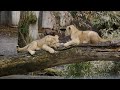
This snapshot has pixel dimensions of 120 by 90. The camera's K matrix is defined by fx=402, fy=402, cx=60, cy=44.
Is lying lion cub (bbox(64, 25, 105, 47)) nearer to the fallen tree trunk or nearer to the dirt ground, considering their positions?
the fallen tree trunk

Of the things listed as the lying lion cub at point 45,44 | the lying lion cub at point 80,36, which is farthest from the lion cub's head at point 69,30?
the lying lion cub at point 45,44

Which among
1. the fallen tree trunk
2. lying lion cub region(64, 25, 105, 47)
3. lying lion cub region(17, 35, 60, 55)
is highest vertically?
lying lion cub region(64, 25, 105, 47)

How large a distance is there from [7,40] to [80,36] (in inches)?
36.4

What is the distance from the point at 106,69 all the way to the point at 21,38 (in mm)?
1149

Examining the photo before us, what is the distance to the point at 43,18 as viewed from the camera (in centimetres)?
511

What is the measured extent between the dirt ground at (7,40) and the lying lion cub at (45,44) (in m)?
0.17

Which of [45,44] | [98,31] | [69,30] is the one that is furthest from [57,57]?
[98,31]

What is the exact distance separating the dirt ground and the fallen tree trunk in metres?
0.08

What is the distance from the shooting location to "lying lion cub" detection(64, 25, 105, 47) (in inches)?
200

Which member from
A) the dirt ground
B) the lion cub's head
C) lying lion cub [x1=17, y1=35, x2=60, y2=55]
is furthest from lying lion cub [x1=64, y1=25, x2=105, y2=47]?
the dirt ground

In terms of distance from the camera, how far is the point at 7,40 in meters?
5.06

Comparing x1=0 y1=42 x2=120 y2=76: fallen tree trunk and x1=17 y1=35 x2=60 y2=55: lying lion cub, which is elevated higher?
x1=17 y1=35 x2=60 y2=55: lying lion cub

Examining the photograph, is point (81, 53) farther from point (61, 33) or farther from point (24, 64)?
point (24, 64)

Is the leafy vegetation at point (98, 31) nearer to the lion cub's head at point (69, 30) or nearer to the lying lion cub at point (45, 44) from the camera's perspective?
the lion cub's head at point (69, 30)
